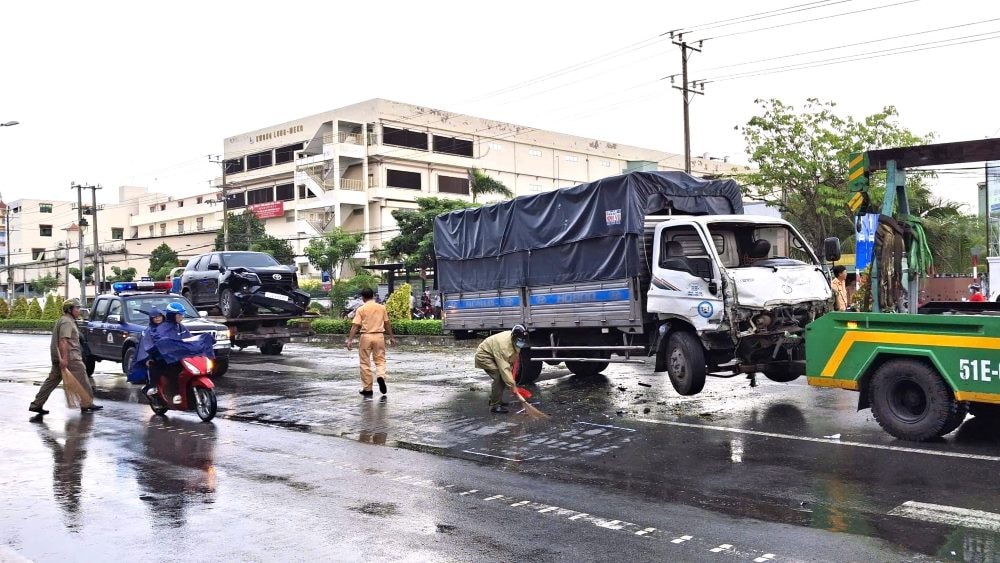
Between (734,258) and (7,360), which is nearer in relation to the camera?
(734,258)

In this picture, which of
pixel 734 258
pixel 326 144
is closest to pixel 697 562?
pixel 734 258

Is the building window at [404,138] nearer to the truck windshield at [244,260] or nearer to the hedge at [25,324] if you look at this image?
the hedge at [25,324]

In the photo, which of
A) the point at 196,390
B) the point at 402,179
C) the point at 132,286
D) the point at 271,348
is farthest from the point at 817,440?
the point at 402,179

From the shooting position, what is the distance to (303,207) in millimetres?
61969

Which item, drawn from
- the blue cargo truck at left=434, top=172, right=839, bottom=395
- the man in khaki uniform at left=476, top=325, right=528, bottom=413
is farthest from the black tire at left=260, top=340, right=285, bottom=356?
the man in khaki uniform at left=476, top=325, right=528, bottom=413

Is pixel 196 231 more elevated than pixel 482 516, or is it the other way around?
pixel 196 231

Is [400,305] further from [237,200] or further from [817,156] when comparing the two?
[237,200]

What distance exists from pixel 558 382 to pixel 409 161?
163 ft

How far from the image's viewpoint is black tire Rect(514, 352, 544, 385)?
13.9 m

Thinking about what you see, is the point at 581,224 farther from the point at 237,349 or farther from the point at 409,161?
the point at 409,161

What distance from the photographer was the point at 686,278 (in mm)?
11078

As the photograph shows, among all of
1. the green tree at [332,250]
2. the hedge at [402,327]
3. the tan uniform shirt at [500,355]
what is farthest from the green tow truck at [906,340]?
the green tree at [332,250]

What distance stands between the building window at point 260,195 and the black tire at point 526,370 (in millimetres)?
55339

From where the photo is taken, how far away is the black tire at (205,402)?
11.3 meters
